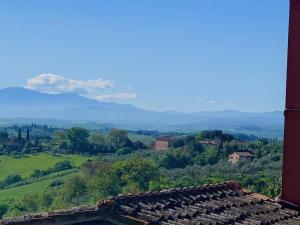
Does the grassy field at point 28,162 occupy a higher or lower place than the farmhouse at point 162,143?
lower

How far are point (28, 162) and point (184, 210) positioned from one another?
78.5 metres

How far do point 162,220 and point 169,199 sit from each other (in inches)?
37.2

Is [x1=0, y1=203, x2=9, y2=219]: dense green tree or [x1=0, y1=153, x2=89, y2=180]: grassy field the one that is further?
[x1=0, y1=153, x2=89, y2=180]: grassy field

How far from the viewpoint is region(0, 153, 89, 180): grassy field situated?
263ft

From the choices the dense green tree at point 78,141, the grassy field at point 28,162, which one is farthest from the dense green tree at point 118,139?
the grassy field at point 28,162

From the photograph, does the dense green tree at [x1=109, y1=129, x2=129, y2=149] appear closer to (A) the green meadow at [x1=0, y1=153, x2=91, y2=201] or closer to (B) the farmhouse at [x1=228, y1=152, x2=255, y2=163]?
(A) the green meadow at [x1=0, y1=153, x2=91, y2=201]

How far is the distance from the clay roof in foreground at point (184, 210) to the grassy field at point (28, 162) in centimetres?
7030

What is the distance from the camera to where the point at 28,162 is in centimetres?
8419

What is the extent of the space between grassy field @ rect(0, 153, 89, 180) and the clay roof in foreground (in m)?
70.3

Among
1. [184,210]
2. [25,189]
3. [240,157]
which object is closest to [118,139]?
[25,189]

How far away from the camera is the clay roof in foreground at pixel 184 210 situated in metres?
6.95

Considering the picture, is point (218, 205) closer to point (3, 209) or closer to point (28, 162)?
point (3, 209)

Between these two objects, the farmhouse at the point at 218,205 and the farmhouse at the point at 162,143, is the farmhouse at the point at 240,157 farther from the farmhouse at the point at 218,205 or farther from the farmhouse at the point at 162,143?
the farmhouse at the point at 218,205

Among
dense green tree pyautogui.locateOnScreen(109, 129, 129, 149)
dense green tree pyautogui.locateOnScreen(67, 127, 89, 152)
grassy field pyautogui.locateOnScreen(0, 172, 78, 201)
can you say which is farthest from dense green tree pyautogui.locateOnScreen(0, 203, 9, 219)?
dense green tree pyautogui.locateOnScreen(109, 129, 129, 149)
